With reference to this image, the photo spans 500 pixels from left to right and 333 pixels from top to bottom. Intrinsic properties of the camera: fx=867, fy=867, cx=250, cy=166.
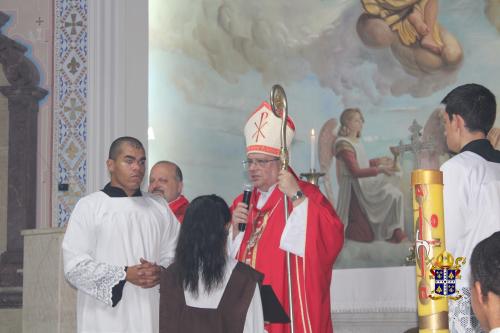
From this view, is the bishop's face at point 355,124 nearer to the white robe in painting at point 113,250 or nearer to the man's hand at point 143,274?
the white robe in painting at point 113,250

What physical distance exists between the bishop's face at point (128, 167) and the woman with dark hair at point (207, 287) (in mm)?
746

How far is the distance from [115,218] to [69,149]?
3040 millimetres

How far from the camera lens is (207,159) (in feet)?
29.1

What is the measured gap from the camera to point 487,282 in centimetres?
210

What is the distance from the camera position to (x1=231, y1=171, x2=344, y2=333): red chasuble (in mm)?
4934

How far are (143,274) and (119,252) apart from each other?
272 mm

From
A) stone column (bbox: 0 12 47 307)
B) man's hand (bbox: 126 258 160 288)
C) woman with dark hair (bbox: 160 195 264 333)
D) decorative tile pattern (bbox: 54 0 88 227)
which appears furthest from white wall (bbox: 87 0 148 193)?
woman with dark hair (bbox: 160 195 264 333)

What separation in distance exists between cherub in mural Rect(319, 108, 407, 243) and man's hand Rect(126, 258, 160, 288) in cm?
421

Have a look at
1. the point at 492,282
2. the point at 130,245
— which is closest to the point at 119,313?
the point at 130,245

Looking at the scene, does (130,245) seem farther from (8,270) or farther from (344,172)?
(344,172)

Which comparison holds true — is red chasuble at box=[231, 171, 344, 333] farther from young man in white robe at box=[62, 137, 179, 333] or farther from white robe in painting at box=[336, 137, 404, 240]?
white robe in painting at box=[336, 137, 404, 240]

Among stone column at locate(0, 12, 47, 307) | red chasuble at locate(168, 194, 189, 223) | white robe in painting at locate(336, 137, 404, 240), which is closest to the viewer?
red chasuble at locate(168, 194, 189, 223)

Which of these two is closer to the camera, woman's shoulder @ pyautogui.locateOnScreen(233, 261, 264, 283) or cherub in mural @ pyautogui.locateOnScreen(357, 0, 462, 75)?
woman's shoulder @ pyautogui.locateOnScreen(233, 261, 264, 283)

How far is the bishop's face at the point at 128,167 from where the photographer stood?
4.78 m
